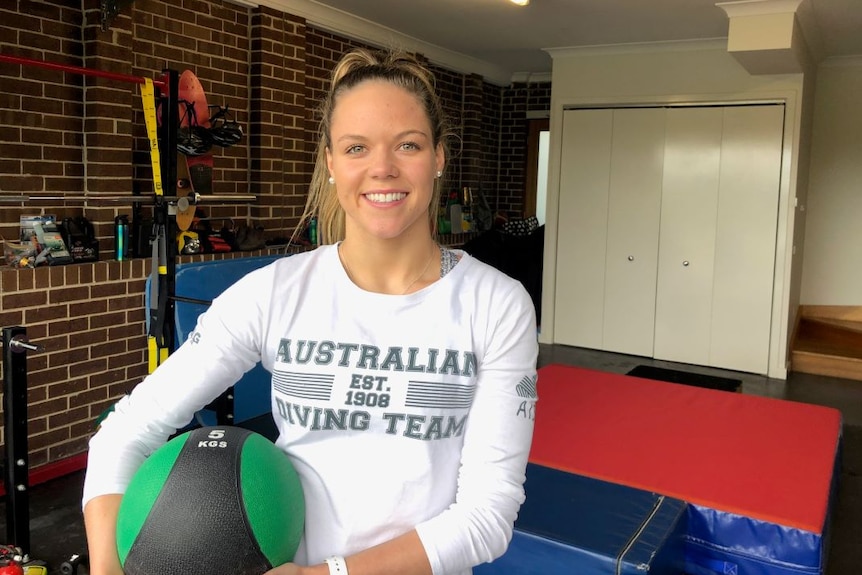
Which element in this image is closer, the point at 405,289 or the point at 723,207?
the point at 405,289

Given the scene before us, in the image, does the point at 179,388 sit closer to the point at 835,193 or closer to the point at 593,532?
the point at 593,532

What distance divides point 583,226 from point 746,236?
4.73 feet

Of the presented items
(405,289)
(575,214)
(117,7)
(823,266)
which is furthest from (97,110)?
(823,266)

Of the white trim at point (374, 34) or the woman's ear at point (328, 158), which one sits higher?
the white trim at point (374, 34)

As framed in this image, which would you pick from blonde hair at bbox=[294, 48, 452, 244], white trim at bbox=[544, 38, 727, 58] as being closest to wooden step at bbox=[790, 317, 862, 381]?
white trim at bbox=[544, 38, 727, 58]

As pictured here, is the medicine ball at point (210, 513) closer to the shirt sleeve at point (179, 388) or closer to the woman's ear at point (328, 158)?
the shirt sleeve at point (179, 388)

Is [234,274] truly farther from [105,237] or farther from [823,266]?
[823,266]

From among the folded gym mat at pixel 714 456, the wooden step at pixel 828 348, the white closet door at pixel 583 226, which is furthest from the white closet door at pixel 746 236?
the folded gym mat at pixel 714 456

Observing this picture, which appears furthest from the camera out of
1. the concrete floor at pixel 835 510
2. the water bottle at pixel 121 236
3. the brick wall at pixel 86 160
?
the water bottle at pixel 121 236

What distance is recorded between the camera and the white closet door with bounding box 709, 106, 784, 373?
640 cm

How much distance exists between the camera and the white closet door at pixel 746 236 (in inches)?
252

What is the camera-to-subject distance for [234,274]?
3645mm

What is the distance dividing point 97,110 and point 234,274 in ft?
4.38

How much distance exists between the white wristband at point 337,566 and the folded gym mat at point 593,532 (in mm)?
1402
